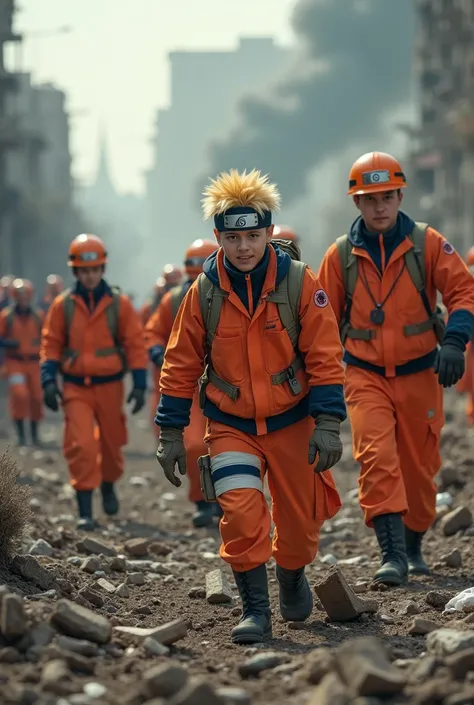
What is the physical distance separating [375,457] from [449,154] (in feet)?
182

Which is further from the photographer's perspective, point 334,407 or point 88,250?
point 88,250

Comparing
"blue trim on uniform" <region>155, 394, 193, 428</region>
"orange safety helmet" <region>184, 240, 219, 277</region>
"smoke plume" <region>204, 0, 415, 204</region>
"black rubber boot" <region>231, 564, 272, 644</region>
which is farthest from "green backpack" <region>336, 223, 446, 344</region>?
"smoke plume" <region>204, 0, 415, 204</region>

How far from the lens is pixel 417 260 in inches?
332

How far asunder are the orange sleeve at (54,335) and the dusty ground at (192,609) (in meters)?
1.23

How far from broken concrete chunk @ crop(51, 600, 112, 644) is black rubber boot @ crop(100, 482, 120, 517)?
6631 millimetres

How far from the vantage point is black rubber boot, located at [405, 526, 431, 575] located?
881 cm

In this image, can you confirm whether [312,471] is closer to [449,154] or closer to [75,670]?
[75,670]

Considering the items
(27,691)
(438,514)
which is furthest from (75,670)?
(438,514)

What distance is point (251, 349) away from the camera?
265 inches

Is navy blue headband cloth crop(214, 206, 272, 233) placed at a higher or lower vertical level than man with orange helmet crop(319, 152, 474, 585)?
higher

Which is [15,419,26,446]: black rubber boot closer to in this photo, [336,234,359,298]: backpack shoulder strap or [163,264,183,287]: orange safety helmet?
[163,264,183,287]: orange safety helmet

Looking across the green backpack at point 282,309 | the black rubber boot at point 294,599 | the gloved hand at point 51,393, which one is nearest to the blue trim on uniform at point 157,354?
the gloved hand at point 51,393

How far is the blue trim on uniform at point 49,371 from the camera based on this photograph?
11.4 meters

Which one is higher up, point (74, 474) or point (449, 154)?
point (449, 154)
